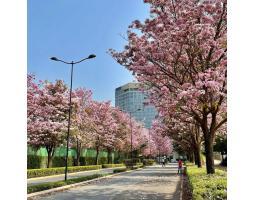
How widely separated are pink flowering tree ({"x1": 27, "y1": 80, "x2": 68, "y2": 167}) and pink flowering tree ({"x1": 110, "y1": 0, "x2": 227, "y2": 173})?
A: 1674 centimetres

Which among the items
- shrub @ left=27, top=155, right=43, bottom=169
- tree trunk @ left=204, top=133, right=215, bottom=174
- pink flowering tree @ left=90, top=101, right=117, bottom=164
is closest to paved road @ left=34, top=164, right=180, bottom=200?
tree trunk @ left=204, top=133, right=215, bottom=174

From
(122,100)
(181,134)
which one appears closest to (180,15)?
(181,134)

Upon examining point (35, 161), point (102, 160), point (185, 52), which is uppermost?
point (185, 52)

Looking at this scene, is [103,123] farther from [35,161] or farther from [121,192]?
[121,192]

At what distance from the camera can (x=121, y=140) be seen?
52.7m

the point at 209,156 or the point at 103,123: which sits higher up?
the point at 103,123

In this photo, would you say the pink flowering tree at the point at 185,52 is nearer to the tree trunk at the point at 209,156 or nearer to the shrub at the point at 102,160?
the tree trunk at the point at 209,156

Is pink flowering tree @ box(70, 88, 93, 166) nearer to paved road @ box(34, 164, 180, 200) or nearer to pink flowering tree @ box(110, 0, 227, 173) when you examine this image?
paved road @ box(34, 164, 180, 200)

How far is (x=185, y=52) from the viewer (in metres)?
14.6

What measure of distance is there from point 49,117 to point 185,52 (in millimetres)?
20493

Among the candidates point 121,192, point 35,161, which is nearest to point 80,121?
point 35,161

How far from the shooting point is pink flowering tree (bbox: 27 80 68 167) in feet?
102

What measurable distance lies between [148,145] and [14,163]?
6707 cm
